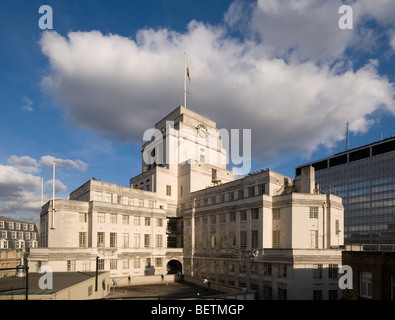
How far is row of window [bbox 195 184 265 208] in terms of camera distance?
172 ft

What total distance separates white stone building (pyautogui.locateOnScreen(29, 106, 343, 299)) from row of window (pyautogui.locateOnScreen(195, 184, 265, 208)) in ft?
0.59

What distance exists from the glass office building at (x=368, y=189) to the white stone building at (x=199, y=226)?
89.2 m

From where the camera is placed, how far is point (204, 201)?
6259 centimetres

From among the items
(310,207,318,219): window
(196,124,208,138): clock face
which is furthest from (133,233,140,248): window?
(310,207,318,219): window

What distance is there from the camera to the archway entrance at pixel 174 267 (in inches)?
2613

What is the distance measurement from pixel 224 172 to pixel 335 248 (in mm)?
33916

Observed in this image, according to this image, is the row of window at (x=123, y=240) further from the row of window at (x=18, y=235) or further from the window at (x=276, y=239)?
the row of window at (x=18, y=235)

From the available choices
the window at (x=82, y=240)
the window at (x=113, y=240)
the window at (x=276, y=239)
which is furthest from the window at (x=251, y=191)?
the window at (x=82, y=240)

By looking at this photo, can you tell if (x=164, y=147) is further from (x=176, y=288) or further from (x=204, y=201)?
(x=176, y=288)

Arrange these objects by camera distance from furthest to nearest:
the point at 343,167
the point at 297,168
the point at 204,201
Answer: the point at 297,168 → the point at 343,167 → the point at 204,201

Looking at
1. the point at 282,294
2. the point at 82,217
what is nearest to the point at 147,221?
the point at 82,217

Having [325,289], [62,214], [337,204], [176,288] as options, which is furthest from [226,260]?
[62,214]

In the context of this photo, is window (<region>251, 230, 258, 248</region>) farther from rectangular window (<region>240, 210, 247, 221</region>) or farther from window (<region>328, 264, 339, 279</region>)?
window (<region>328, 264, 339, 279</region>)

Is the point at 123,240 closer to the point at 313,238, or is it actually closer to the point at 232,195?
the point at 232,195
